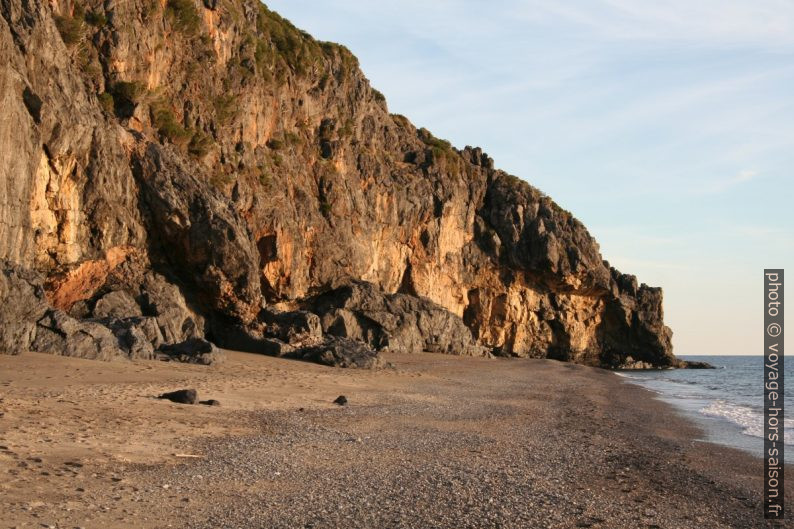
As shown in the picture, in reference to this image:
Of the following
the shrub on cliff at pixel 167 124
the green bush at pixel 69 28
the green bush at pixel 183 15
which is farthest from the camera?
the green bush at pixel 183 15

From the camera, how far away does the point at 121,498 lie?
27.0 feet

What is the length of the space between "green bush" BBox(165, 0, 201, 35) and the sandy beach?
2127 cm

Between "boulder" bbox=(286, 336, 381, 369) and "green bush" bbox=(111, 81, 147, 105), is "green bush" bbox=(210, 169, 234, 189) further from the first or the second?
"boulder" bbox=(286, 336, 381, 369)

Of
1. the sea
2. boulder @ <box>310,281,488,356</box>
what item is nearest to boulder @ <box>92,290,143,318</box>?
boulder @ <box>310,281,488,356</box>

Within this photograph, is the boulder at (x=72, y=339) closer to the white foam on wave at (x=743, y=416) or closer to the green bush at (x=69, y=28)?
the green bush at (x=69, y=28)

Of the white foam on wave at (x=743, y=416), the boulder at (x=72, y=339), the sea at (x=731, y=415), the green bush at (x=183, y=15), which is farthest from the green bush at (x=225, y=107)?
the white foam on wave at (x=743, y=416)

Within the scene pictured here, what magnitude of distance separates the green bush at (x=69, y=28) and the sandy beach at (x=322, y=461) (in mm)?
16130

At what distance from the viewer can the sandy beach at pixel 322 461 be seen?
8.27m

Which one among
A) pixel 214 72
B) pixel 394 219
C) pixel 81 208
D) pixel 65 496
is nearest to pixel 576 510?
pixel 65 496

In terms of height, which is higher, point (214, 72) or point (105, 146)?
point (214, 72)

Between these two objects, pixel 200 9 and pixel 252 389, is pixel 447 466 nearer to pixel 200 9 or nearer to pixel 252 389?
pixel 252 389

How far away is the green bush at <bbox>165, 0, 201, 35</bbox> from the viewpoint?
3522 cm

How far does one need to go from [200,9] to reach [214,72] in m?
3.27

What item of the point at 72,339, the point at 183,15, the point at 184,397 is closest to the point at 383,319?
the point at 183,15
